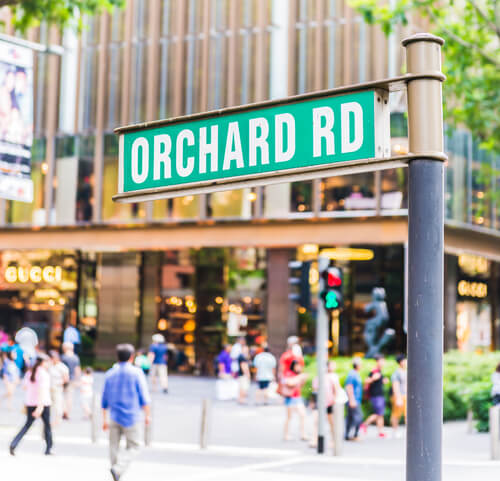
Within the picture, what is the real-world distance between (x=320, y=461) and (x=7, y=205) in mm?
24380

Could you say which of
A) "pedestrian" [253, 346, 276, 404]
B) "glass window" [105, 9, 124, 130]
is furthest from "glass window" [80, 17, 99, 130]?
"pedestrian" [253, 346, 276, 404]

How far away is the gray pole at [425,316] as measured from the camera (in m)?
2.91

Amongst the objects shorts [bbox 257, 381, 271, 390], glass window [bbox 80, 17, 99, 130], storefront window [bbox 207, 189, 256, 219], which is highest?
glass window [bbox 80, 17, 99, 130]

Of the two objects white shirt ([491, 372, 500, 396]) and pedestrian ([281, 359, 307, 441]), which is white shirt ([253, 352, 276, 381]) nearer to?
pedestrian ([281, 359, 307, 441])

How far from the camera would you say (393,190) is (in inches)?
1075

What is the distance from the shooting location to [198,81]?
1222 inches

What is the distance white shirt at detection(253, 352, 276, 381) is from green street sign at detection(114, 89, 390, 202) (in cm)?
1662

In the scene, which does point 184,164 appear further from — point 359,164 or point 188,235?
point 188,235

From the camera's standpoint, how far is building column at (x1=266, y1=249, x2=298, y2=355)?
29.4 meters

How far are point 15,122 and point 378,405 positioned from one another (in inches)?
368

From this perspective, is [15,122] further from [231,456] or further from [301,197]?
[301,197]

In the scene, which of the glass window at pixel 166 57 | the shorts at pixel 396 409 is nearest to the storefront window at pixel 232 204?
the glass window at pixel 166 57

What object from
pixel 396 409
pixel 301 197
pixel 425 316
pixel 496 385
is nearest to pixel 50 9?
pixel 396 409

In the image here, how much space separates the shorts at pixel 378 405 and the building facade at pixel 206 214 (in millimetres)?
11591
